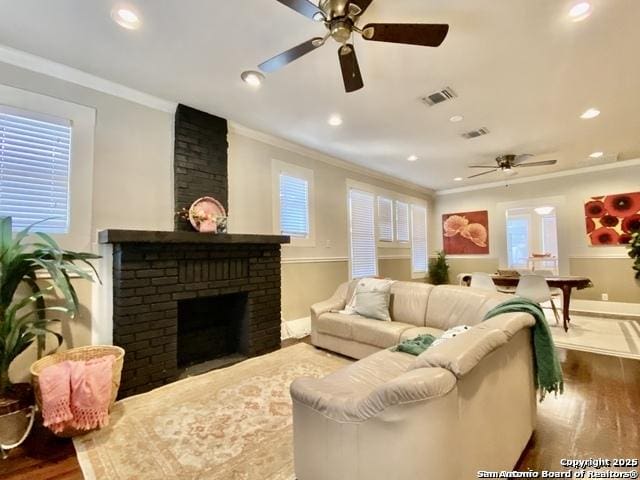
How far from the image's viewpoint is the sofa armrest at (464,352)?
3.84 ft

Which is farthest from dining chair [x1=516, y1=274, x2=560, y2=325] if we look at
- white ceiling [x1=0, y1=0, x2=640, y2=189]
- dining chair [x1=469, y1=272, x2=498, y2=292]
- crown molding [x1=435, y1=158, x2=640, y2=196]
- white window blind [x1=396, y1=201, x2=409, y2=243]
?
crown molding [x1=435, y1=158, x2=640, y2=196]

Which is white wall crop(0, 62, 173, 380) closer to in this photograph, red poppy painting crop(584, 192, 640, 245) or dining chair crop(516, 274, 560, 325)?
dining chair crop(516, 274, 560, 325)

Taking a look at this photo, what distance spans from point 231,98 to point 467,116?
8.92 feet

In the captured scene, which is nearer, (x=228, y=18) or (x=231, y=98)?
(x=228, y=18)

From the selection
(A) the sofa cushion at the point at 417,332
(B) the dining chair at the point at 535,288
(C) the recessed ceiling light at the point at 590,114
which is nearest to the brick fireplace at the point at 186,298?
(A) the sofa cushion at the point at 417,332

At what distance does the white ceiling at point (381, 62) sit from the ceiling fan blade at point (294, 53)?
0.94 feet

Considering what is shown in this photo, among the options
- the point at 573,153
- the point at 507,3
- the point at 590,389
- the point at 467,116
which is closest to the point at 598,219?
the point at 573,153

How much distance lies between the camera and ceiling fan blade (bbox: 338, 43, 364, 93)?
1938 mm

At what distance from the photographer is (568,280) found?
4289mm

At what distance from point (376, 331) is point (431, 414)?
2014 mm

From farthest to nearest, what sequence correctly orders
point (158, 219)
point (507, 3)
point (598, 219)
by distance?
point (598, 219) → point (158, 219) → point (507, 3)

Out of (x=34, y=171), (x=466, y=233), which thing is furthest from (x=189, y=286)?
(x=466, y=233)

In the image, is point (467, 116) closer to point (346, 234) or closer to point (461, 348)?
point (346, 234)

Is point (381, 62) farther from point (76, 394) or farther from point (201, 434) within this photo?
point (76, 394)
